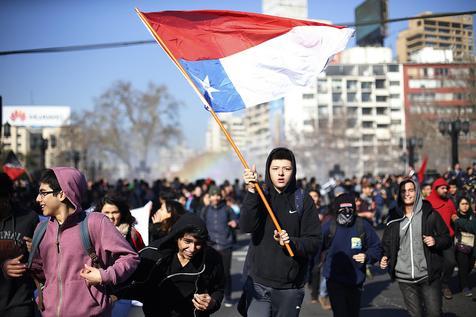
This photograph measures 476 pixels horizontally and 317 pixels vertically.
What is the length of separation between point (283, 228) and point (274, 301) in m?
0.58

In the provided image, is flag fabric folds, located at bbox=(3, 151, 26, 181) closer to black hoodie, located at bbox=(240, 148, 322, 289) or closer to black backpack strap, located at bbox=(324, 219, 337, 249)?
black backpack strap, located at bbox=(324, 219, 337, 249)

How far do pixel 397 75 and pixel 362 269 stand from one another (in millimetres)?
123758

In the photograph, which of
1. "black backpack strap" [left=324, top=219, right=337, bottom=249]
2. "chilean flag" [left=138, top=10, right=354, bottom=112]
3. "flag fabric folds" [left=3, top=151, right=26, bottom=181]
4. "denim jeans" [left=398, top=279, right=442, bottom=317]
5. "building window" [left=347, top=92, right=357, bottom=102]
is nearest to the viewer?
"chilean flag" [left=138, top=10, right=354, bottom=112]

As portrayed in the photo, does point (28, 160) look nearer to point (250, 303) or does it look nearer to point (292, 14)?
point (292, 14)

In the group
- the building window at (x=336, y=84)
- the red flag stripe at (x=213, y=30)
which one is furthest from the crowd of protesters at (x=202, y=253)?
the building window at (x=336, y=84)

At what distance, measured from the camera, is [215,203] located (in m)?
11.8

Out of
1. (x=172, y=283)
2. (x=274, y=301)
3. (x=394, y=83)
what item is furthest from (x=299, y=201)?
(x=394, y=83)

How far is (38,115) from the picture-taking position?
10075 cm

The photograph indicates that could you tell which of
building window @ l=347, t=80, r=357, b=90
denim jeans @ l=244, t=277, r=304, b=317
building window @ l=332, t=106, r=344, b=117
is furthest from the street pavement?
building window @ l=347, t=80, r=357, b=90

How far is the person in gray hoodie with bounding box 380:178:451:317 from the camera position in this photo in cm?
698

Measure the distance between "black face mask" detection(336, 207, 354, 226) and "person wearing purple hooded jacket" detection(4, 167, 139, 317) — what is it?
3.65m

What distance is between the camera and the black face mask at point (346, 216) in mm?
7574

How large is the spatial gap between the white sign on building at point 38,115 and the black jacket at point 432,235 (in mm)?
96011

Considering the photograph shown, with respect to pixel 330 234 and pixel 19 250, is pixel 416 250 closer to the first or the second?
pixel 330 234
